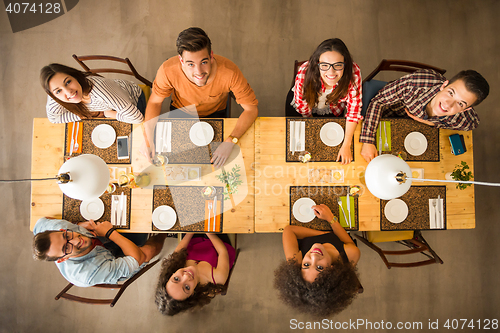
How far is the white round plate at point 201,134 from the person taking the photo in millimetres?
1922

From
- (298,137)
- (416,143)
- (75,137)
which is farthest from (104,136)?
(416,143)

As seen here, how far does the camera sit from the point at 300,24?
280 centimetres

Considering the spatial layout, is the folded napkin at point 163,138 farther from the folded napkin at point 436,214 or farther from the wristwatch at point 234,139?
the folded napkin at point 436,214

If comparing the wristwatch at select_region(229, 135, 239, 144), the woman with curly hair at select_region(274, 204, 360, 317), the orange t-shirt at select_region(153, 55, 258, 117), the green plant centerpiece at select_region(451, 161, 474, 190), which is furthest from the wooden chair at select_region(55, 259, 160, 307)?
the green plant centerpiece at select_region(451, 161, 474, 190)

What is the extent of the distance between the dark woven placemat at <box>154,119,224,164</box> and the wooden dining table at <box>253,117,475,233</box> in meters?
0.32

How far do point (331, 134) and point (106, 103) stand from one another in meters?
1.70

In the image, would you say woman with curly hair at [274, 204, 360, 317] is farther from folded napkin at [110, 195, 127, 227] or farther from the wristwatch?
folded napkin at [110, 195, 127, 227]

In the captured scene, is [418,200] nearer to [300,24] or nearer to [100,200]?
[300,24]

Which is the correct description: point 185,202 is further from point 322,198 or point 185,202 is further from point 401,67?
point 401,67

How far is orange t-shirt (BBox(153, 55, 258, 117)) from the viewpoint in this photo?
1.65m

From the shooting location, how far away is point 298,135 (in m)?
1.92

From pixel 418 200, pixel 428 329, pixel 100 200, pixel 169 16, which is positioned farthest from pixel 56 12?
pixel 428 329

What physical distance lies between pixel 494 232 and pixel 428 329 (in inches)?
50.2

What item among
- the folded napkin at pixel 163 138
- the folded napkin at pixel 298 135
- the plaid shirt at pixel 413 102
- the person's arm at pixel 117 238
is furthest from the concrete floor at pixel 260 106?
the folded napkin at pixel 163 138
